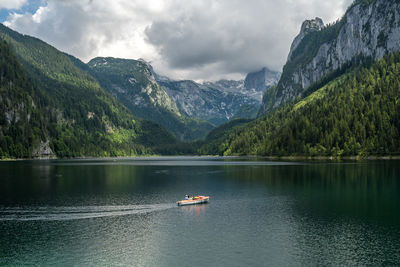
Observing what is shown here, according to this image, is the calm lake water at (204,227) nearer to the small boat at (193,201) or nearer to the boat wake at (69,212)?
the boat wake at (69,212)

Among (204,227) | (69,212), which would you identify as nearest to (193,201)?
(204,227)

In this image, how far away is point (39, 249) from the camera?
43719mm

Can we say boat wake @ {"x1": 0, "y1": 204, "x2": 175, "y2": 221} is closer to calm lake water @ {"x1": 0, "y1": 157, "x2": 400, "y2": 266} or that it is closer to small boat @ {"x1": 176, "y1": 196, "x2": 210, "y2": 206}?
calm lake water @ {"x1": 0, "y1": 157, "x2": 400, "y2": 266}

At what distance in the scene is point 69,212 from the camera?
66562 millimetres

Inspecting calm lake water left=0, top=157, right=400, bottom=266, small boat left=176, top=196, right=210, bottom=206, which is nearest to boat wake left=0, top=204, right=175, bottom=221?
calm lake water left=0, top=157, right=400, bottom=266

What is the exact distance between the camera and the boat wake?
62062 mm

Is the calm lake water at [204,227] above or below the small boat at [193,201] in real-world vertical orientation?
below

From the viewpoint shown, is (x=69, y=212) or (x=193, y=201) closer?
(x=69, y=212)

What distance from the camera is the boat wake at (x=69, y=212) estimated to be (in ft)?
204

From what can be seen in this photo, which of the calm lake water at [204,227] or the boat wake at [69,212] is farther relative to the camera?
the boat wake at [69,212]

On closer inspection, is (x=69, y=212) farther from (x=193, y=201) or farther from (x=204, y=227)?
(x=204, y=227)

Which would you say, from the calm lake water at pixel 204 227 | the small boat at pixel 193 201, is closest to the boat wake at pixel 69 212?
the calm lake water at pixel 204 227

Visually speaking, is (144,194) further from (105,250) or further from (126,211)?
(105,250)

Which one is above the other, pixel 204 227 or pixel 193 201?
pixel 193 201
